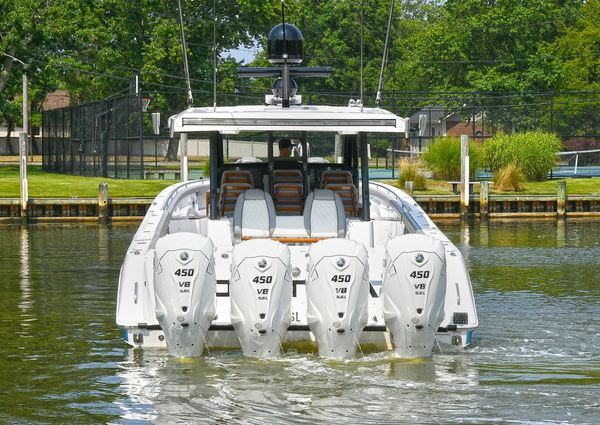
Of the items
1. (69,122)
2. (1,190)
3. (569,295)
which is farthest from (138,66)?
(569,295)

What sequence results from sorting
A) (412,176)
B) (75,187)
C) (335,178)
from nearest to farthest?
Result: (335,178)
(412,176)
(75,187)

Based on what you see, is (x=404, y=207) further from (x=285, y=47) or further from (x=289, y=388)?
(x=289, y=388)

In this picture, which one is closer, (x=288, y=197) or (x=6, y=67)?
(x=288, y=197)

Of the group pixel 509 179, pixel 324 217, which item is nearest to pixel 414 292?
pixel 324 217

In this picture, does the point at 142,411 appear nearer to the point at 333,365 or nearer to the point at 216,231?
the point at 333,365

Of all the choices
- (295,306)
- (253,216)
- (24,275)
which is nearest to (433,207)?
(24,275)

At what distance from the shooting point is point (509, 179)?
1512 inches

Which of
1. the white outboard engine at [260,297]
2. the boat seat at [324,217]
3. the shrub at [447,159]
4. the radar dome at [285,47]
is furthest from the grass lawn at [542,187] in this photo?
the white outboard engine at [260,297]

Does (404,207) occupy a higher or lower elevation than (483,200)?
higher

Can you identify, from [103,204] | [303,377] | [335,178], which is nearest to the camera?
[303,377]

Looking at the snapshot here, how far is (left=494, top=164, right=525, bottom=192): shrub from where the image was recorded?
3841cm

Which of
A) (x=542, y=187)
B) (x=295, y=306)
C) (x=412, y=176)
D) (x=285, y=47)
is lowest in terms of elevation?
(x=295, y=306)

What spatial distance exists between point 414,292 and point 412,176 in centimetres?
2709

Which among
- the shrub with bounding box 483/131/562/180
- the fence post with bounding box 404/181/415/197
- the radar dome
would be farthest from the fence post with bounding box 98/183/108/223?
the radar dome
